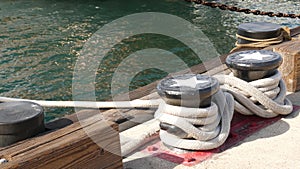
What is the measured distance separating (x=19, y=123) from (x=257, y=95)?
6.17ft

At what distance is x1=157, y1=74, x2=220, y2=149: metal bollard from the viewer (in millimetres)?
2951

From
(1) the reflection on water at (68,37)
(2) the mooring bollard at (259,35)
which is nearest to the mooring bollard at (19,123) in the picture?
(2) the mooring bollard at (259,35)

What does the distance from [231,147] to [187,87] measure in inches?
21.9

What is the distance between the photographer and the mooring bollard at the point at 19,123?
7.99 feet

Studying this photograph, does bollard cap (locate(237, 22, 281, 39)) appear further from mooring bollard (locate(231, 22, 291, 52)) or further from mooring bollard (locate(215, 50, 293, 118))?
mooring bollard (locate(215, 50, 293, 118))

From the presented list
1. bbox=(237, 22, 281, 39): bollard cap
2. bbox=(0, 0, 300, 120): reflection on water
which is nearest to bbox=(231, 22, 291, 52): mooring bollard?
bbox=(237, 22, 281, 39): bollard cap

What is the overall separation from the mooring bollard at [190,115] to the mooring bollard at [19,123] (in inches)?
34.3

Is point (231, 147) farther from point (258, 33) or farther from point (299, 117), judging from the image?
point (258, 33)

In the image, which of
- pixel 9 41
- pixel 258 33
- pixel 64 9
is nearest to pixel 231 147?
pixel 258 33

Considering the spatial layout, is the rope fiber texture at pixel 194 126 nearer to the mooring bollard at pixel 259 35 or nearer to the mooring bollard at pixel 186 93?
the mooring bollard at pixel 186 93

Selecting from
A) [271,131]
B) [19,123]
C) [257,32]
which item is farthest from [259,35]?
[19,123]

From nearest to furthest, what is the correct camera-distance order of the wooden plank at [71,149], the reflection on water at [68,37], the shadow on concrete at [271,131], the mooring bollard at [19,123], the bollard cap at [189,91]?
the wooden plank at [71,149] → the mooring bollard at [19,123] → the bollard cap at [189,91] → the shadow on concrete at [271,131] → the reflection on water at [68,37]

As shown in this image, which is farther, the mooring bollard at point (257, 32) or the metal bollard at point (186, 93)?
the mooring bollard at point (257, 32)

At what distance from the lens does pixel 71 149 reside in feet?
7.88
